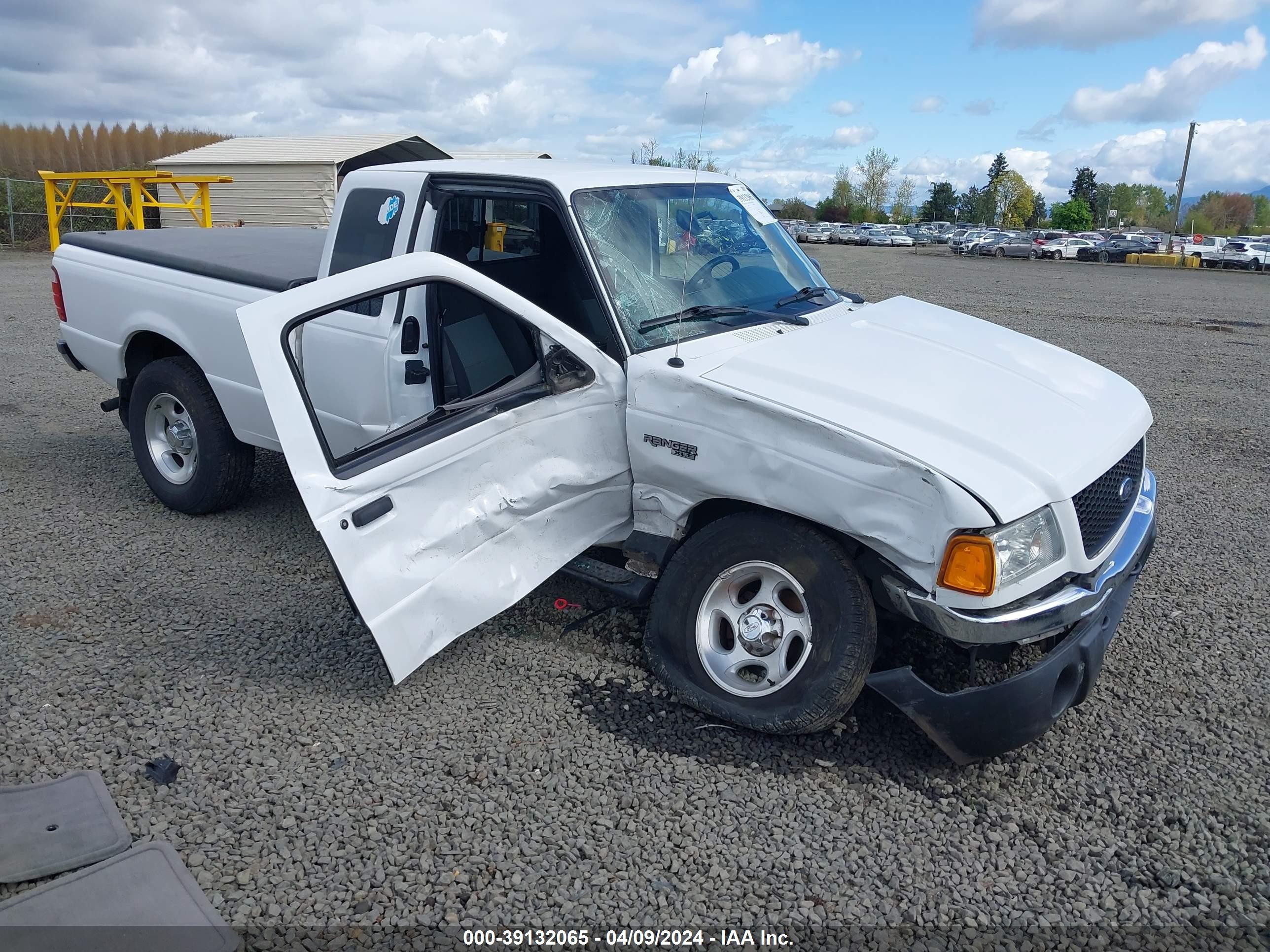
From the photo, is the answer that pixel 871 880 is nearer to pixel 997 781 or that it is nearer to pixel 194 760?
pixel 997 781

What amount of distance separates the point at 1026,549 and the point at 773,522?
84 cm

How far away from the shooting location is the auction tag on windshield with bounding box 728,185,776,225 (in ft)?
15.9

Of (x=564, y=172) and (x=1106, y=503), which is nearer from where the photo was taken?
(x=1106, y=503)

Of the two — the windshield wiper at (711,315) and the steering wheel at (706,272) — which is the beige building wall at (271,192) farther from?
the windshield wiper at (711,315)

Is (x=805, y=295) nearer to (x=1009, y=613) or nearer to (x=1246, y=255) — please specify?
(x=1009, y=613)

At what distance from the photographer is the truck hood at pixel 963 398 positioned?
3.09 metres

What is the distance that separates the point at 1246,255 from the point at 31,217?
1693 inches

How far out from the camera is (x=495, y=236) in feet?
14.9

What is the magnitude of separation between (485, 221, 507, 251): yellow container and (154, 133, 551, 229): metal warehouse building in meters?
24.6

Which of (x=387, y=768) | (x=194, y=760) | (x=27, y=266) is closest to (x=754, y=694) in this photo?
(x=387, y=768)

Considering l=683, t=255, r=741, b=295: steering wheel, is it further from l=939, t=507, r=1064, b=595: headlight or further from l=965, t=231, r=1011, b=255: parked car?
l=965, t=231, r=1011, b=255: parked car

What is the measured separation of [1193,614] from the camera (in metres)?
4.66

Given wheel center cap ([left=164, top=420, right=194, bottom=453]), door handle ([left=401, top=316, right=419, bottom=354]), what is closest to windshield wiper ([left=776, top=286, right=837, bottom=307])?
door handle ([left=401, top=316, right=419, bottom=354])

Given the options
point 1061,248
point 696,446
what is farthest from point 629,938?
point 1061,248
